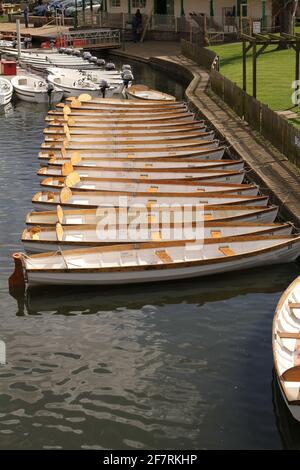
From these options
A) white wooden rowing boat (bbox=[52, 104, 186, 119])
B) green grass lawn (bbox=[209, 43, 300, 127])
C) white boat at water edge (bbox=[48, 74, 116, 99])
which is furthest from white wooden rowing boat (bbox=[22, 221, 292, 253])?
white boat at water edge (bbox=[48, 74, 116, 99])

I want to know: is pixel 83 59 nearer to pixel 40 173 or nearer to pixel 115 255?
pixel 40 173

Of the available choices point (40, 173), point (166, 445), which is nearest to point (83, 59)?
point (40, 173)

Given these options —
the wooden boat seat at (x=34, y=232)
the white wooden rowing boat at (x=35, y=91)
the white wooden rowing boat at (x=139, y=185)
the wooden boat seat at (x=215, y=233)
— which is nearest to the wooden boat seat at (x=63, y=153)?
the white wooden rowing boat at (x=139, y=185)

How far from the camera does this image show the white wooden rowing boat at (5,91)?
1586 inches

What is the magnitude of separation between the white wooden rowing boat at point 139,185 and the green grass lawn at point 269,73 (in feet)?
19.7

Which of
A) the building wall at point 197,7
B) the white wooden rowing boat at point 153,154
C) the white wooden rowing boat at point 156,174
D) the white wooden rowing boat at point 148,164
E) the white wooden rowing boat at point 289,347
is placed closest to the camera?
the white wooden rowing boat at point 289,347

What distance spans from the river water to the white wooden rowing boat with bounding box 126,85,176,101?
19757mm

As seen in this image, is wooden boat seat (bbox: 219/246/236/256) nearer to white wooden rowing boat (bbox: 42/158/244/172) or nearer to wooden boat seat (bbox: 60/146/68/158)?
white wooden rowing boat (bbox: 42/158/244/172)

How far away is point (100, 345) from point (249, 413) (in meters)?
3.57

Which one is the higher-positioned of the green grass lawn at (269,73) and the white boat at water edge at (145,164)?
the green grass lawn at (269,73)

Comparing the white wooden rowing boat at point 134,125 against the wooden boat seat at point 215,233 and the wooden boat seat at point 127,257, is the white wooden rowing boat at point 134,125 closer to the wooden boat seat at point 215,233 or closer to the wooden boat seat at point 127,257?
the wooden boat seat at point 215,233

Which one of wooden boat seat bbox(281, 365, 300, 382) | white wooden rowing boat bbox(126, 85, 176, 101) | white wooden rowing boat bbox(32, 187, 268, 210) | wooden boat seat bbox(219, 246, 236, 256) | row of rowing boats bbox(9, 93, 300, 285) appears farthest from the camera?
white wooden rowing boat bbox(126, 85, 176, 101)

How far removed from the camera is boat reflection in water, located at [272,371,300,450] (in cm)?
1201

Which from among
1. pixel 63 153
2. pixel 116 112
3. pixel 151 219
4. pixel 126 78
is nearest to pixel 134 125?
pixel 116 112
